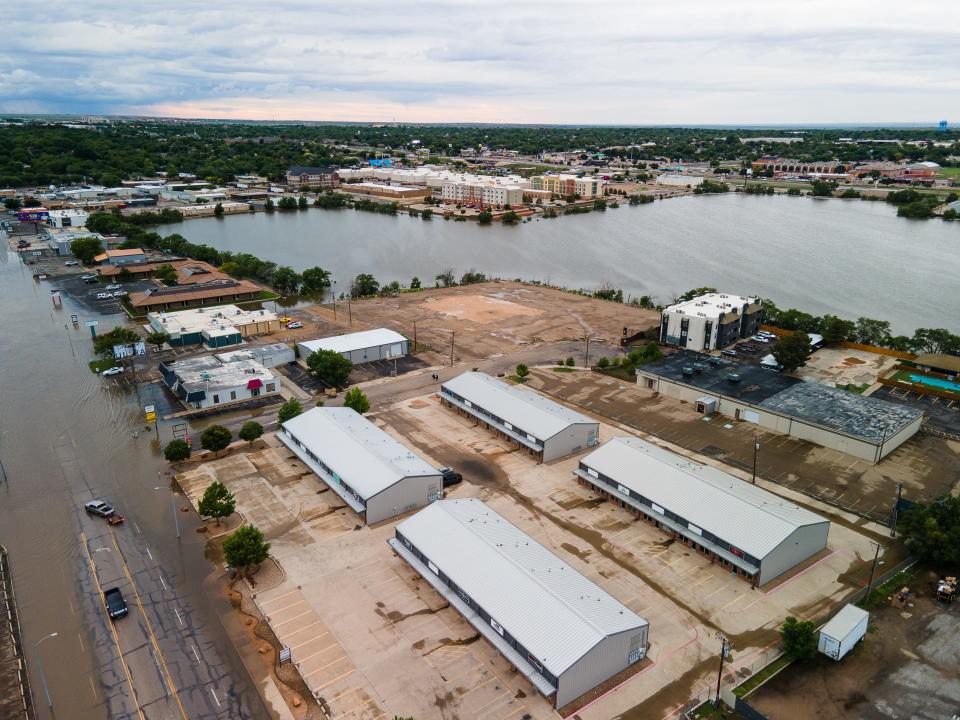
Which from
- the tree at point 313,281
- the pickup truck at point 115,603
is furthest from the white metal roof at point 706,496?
the tree at point 313,281

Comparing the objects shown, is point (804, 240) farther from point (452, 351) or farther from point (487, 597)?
point (487, 597)

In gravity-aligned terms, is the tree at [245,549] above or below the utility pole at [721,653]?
above

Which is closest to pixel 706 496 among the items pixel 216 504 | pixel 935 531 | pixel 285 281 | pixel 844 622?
pixel 844 622

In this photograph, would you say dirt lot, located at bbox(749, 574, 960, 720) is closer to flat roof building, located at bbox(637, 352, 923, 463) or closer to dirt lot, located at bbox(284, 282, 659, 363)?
flat roof building, located at bbox(637, 352, 923, 463)

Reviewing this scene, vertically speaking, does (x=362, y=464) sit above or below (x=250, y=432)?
above

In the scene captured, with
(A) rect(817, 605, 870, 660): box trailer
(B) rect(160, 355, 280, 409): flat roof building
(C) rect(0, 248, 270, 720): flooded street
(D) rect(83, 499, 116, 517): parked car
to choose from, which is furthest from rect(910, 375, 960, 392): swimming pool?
(D) rect(83, 499, 116, 517): parked car

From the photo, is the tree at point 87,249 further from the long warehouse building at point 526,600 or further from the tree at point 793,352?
the tree at point 793,352

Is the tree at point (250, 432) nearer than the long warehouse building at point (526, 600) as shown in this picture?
No

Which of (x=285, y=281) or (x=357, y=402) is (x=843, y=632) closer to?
(x=357, y=402)
